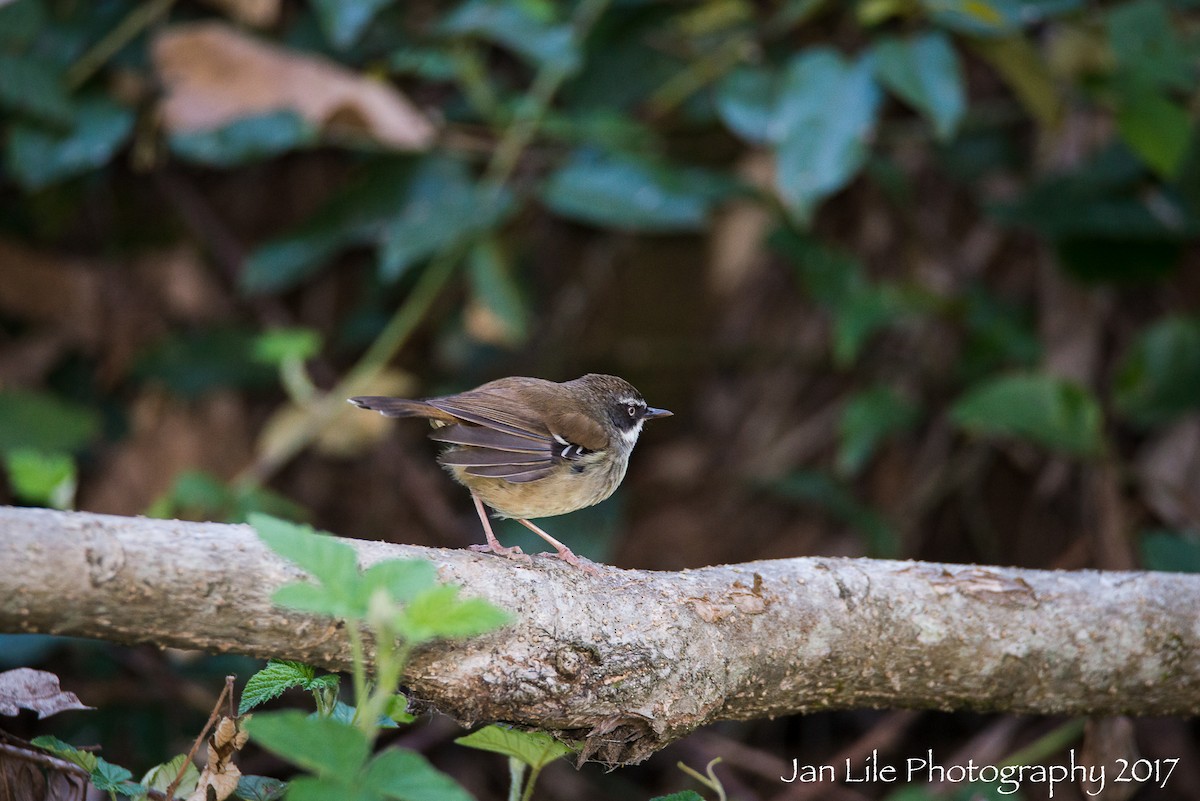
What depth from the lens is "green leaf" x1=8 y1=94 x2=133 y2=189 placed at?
193 inches

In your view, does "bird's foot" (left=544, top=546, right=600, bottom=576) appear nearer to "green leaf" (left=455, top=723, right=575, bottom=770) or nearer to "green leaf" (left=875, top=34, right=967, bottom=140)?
"green leaf" (left=455, top=723, right=575, bottom=770)

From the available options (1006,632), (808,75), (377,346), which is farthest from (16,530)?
(808,75)

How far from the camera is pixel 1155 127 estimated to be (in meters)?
4.61

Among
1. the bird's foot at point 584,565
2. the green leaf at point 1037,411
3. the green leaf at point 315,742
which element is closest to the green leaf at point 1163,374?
the green leaf at point 1037,411

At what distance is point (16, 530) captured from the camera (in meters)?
1.92

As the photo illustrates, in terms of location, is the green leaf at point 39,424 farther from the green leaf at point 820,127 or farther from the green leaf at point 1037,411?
the green leaf at point 1037,411

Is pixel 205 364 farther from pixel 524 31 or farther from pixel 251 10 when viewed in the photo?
pixel 524 31

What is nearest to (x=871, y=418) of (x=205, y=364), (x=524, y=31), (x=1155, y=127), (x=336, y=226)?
(x=1155, y=127)

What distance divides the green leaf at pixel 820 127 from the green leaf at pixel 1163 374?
174 centimetres

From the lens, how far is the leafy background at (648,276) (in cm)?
470

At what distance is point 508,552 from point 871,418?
291cm

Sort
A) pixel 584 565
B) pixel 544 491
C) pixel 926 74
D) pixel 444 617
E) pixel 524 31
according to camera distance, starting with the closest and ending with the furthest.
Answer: pixel 444 617 < pixel 584 565 < pixel 544 491 < pixel 926 74 < pixel 524 31

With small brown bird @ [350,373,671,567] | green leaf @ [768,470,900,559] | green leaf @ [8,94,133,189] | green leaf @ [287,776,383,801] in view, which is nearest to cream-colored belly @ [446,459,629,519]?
small brown bird @ [350,373,671,567]

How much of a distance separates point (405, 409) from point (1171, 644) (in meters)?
2.19
